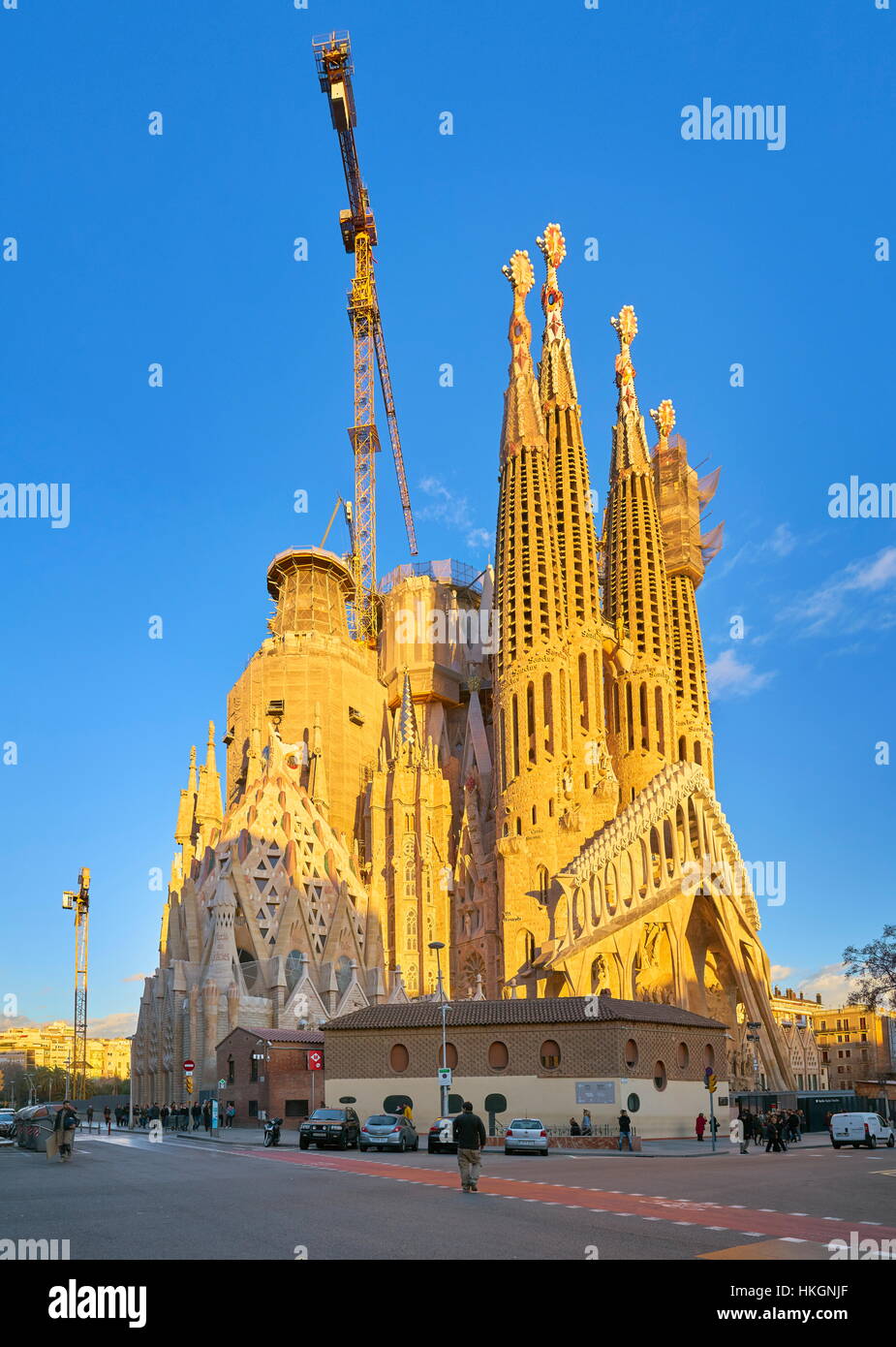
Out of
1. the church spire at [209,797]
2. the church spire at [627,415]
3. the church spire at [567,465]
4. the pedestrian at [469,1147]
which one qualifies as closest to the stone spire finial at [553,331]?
→ the church spire at [567,465]

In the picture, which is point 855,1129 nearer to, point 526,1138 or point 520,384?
point 526,1138

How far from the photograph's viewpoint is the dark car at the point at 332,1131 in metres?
33.1

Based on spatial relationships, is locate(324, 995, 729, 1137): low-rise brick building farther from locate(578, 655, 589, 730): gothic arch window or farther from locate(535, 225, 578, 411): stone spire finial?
locate(535, 225, 578, 411): stone spire finial

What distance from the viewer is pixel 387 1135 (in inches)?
1245

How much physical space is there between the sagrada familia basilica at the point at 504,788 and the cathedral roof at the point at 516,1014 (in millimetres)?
17630

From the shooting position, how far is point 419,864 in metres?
83.4

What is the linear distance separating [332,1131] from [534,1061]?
29.8ft

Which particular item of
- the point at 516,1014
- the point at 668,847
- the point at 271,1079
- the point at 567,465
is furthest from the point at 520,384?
the point at 516,1014

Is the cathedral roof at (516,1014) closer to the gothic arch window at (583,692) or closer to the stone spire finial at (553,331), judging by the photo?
the gothic arch window at (583,692)

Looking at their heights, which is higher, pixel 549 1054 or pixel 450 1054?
pixel 549 1054

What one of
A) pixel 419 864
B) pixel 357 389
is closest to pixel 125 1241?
pixel 419 864

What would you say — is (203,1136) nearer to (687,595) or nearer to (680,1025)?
(680,1025)

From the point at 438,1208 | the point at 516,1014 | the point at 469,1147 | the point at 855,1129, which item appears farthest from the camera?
the point at 516,1014
